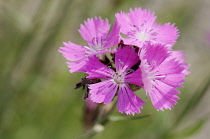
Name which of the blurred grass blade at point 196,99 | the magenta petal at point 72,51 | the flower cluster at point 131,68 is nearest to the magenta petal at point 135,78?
the flower cluster at point 131,68

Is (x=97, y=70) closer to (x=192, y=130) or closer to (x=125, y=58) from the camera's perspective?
(x=125, y=58)

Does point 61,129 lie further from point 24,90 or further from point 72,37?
point 72,37

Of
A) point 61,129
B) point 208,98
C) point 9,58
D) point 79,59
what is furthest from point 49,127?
point 208,98

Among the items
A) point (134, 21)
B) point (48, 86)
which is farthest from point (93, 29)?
point (48, 86)

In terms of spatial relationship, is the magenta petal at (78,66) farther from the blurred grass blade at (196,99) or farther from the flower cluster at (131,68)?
the blurred grass blade at (196,99)

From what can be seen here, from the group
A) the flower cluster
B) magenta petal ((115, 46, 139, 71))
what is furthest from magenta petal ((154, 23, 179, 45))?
magenta petal ((115, 46, 139, 71))

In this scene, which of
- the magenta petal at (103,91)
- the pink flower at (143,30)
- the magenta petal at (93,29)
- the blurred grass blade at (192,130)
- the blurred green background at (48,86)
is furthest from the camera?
the blurred green background at (48,86)

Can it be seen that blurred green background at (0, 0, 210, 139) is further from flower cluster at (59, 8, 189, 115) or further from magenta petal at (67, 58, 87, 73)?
magenta petal at (67, 58, 87, 73)
